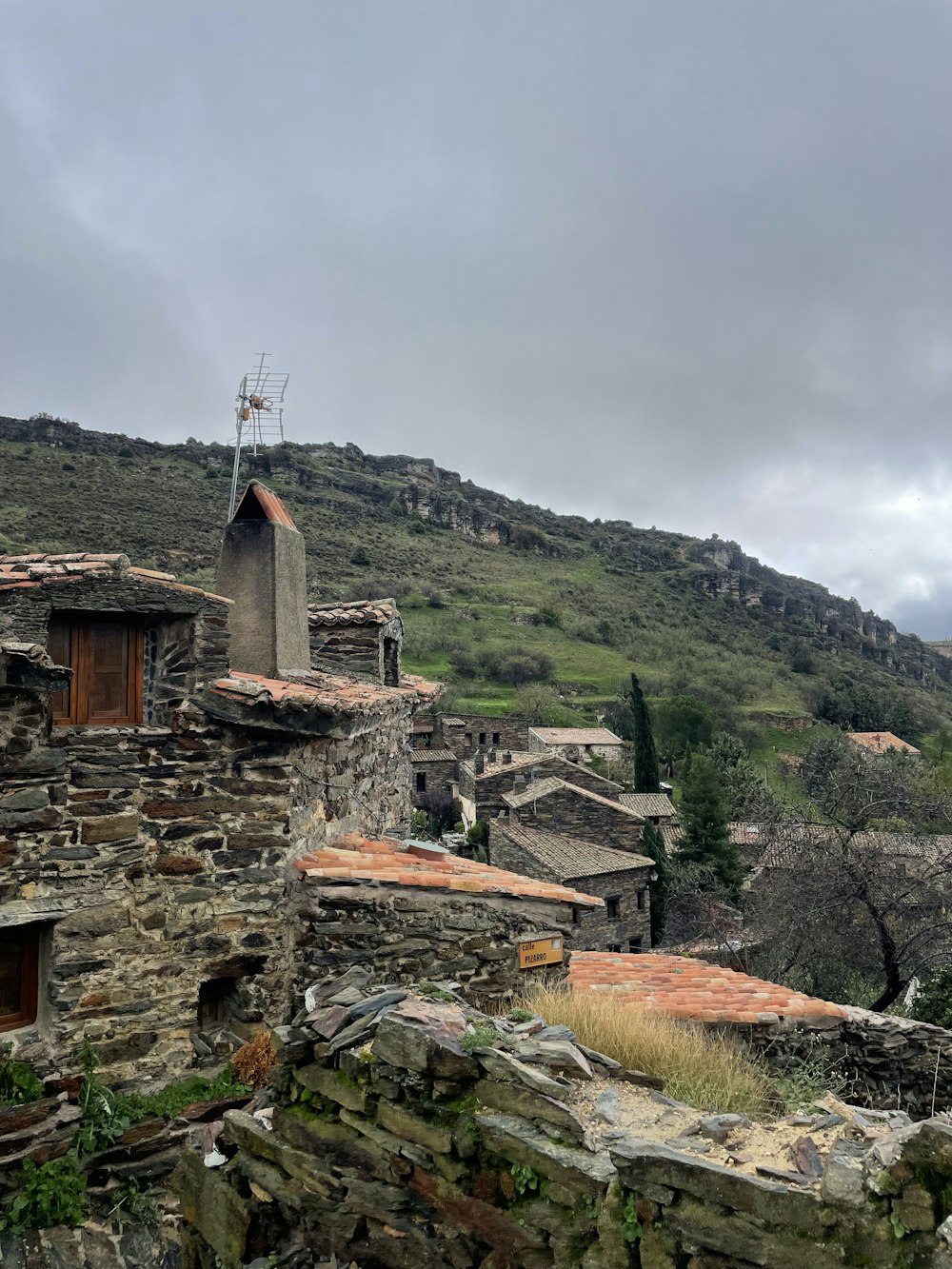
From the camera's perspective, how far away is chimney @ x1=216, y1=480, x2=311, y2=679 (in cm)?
757

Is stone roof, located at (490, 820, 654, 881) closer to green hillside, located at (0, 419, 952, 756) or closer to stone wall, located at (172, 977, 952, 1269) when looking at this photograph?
stone wall, located at (172, 977, 952, 1269)

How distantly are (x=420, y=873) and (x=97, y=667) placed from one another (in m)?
2.99

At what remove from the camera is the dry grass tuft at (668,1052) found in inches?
148

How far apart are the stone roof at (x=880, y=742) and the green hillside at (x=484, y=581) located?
474cm

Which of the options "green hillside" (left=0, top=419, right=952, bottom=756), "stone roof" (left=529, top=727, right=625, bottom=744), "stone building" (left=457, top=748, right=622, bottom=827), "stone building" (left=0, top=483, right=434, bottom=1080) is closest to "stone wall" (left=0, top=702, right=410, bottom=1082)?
"stone building" (left=0, top=483, right=434, bottom=1080)

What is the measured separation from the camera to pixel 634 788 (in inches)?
1307

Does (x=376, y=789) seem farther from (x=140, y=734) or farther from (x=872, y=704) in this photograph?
(x=872, y=704)

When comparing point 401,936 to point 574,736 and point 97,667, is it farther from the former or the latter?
point 574,736

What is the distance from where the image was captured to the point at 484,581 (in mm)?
71500

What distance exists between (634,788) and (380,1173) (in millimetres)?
30801

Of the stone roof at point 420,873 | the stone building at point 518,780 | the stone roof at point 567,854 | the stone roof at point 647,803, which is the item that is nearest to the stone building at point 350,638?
the stone roof at point 420,873

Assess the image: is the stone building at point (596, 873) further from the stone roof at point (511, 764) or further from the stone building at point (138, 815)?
the stone building at point (138, 815)

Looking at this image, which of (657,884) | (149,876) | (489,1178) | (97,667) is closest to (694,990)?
(489,1178)

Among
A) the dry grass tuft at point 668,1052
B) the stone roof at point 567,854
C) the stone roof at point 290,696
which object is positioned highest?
the stone roof at point 290,696
